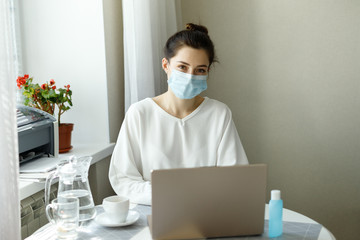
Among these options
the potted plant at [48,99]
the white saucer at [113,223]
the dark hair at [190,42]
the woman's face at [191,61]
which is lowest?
the white saucer at [113,223]

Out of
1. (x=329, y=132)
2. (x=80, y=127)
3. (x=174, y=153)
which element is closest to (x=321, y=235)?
(x=174, y=153)

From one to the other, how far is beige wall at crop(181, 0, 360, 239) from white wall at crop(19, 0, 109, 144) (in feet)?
2.53

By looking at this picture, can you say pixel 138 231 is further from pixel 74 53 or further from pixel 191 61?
pixel 74 53

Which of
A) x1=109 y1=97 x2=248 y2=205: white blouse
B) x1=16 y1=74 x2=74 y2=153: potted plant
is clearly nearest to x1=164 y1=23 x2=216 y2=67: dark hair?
x1=109 y1=97 x2=248 y2=205: white blouse

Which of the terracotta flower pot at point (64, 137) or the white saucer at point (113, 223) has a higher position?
the terracotta flower pot at point (64, 137)

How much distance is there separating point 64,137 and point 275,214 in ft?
3.71

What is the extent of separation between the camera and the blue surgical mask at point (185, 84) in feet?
6.12

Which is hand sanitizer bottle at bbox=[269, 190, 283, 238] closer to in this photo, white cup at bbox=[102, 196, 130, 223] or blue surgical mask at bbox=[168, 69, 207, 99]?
white cup at bbox=[102, 196, 130, 223]

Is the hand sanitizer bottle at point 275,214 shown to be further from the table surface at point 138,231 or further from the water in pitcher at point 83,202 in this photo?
the water in pitcher at point 83,202

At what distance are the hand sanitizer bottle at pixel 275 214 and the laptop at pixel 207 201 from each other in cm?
3

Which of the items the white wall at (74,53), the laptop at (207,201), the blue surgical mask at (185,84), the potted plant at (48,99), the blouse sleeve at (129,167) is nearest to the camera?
the laptop at (207,201)

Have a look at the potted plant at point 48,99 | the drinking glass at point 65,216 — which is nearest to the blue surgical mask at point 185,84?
the potted plant at point 48,99

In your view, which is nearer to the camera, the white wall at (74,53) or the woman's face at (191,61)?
the woman's face at (191,61)

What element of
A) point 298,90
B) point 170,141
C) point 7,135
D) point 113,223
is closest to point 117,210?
point 113,223
